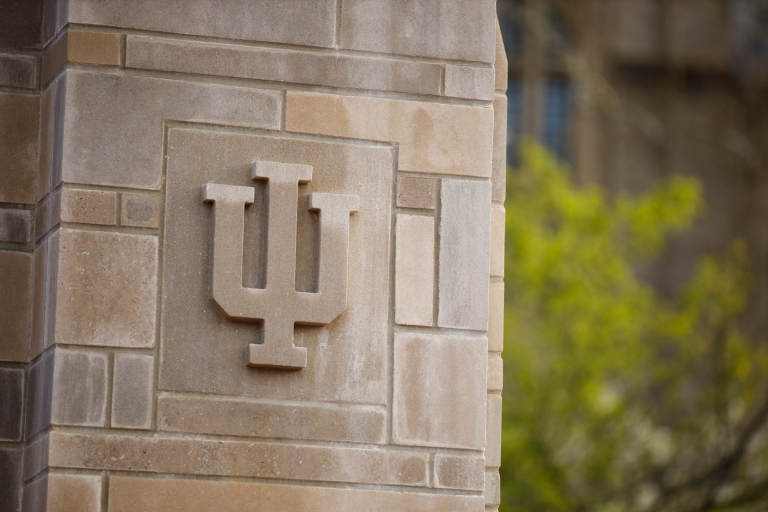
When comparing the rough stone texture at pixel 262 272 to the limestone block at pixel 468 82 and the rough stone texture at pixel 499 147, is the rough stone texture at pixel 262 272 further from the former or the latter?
the rough stone texture at pixel 499 147

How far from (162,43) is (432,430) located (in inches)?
69.7

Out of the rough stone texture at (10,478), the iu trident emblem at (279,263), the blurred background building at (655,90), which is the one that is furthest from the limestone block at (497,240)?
the blurred background building at (655,90)

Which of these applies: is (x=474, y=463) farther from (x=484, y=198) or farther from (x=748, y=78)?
(x=748, y=78)

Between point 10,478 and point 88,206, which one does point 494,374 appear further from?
point 10,478

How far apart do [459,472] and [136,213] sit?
5.02ft

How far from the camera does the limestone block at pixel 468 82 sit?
526 centimetres

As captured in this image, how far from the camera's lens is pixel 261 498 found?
188 inches

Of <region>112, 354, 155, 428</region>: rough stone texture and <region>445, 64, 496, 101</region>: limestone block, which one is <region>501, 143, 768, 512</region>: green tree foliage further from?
<region>112, 354, 155, 428</region>: rough stone texture

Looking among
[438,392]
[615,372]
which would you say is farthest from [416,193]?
[615,372]

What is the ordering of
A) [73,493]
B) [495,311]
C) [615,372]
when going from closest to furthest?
1. [73,493]
2. [495,311]
3. [615,372]

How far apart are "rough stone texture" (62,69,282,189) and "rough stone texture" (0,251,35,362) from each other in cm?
46

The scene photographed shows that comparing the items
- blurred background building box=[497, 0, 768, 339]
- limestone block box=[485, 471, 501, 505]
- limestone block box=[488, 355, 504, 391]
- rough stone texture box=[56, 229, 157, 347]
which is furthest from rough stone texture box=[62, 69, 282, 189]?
blurred background building box=[497, 0, 768, 339]

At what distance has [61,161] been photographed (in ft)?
15.9

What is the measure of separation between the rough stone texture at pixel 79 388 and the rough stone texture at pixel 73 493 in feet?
0.62
